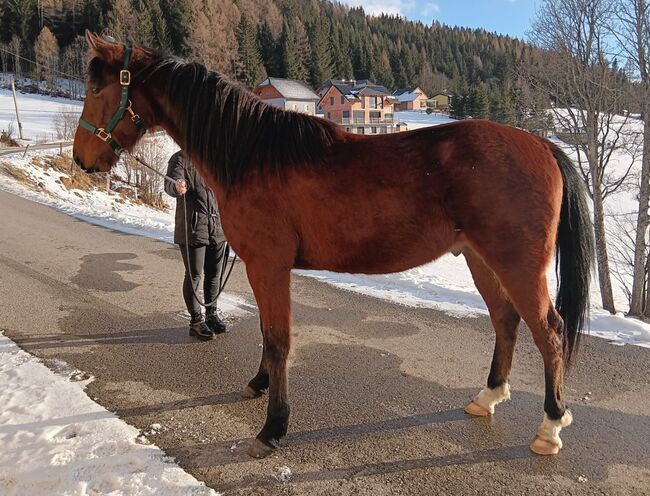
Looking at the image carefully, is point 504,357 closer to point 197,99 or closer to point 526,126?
point 197,99

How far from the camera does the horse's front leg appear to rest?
2852 millimetres

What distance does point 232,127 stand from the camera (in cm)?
298

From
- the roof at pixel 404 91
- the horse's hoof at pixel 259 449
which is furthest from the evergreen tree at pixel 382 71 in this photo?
the horse's hoof at pixel 259 449

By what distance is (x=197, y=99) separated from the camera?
3018mm

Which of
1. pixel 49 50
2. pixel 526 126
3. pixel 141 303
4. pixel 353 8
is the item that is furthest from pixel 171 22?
pixel 353 8

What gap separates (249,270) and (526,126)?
1470 cm

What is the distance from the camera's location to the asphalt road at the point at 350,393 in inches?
101

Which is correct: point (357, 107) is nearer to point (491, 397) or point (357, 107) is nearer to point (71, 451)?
point (491, 397)

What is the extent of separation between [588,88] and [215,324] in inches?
503

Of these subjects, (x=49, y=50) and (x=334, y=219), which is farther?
(x=49, y=50)

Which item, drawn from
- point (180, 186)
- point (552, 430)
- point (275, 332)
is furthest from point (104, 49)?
point (552, 430)

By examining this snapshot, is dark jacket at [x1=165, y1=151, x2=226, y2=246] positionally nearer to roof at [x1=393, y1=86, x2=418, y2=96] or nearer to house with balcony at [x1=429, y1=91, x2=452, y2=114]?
house with balcony at [x1=429, y1=91, x2=452, y2=114]

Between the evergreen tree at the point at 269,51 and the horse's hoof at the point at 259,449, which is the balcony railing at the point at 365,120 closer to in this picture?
the evergreen tree at the point at 269,51

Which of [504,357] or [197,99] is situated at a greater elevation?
[197,99]
